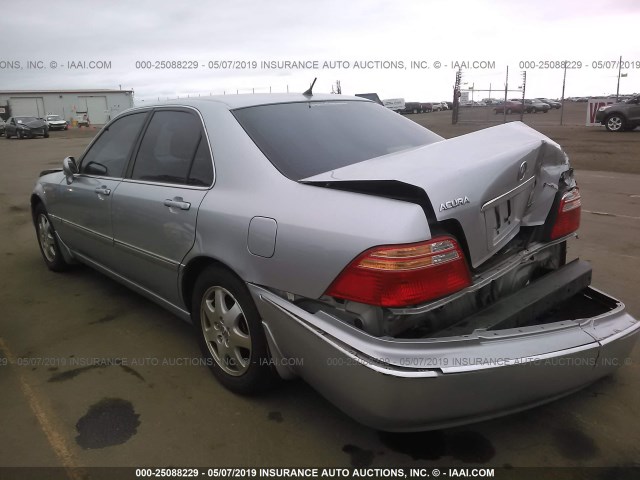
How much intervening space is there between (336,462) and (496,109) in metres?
25.3

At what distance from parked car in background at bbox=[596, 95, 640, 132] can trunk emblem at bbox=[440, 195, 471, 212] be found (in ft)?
67.2

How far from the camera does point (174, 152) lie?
3.12 m

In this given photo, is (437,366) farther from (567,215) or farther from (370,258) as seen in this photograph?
(567,215)

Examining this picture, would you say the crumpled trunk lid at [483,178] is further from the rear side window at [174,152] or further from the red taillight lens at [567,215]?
the rear side window at [174,152]

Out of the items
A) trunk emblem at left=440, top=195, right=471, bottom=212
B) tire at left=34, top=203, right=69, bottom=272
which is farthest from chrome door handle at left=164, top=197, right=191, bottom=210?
tire at left=34, top=203, right=69, bottom=272

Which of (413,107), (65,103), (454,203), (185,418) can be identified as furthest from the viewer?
(65,103)

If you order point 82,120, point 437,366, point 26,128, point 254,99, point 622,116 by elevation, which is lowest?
point 437,366

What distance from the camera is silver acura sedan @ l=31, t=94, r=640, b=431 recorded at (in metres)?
1.95

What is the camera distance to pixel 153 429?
2506 mm

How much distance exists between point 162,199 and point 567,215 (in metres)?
2.23

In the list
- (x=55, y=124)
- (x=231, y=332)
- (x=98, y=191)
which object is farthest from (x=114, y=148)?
(x=55, y=124)

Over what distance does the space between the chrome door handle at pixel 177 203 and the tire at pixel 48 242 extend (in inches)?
91.2

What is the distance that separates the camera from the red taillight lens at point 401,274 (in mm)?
1927

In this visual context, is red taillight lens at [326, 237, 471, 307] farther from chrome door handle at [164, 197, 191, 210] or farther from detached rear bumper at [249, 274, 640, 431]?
chrome door handle at [164, 197, 191, 210]
